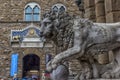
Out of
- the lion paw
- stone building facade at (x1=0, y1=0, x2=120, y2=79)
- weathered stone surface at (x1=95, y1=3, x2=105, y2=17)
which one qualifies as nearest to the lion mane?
the lion paw

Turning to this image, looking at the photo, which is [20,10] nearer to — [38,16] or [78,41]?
[38,16]

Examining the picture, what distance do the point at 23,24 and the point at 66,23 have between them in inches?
758

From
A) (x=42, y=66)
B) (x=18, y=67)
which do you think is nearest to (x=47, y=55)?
(x=42, y=66)

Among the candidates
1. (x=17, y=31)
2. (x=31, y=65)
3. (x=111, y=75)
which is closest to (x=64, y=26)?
(x=111, y=75)

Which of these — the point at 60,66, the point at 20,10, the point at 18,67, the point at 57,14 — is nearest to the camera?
the point at 60,66

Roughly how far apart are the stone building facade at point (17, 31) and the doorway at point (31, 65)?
0.37 ft

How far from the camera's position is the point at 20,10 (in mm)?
23359

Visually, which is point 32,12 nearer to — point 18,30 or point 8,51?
point 18,30

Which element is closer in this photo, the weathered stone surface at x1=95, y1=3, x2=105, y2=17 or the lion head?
the lion head

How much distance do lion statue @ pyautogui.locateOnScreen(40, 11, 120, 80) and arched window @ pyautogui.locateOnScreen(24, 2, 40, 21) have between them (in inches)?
769

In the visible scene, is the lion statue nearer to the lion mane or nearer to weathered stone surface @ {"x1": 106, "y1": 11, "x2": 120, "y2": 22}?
the lion mane

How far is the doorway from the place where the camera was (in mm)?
22922

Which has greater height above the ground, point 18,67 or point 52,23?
point 52,23

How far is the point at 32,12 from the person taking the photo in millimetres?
23531
